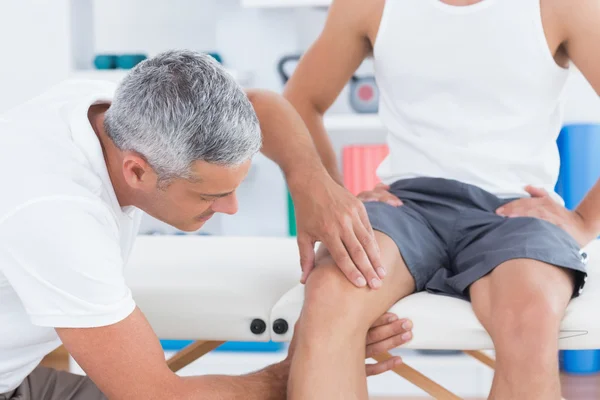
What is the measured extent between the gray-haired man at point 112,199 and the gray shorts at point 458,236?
0.13 m

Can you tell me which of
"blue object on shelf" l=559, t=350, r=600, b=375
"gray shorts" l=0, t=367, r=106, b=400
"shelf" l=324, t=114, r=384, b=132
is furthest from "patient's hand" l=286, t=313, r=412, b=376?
"blue object on shelf" l=559, t=350, r=600, b=375

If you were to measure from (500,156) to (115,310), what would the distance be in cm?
75

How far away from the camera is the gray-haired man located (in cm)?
102

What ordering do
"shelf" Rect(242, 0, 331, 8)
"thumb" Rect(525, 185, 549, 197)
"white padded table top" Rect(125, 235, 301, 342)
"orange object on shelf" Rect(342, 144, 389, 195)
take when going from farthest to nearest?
1. "orange object on shelf" Rect(342, 144, 389, 195)
2. "shelf" Rect(242, 0, 331, 8)
3. "thumb" Rect(525, 185, 549, 197)
4. "white padded table top" Rect(125, 235, 301, 342)

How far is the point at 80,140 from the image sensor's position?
3.67 ft

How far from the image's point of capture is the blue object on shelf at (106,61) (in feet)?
8.69

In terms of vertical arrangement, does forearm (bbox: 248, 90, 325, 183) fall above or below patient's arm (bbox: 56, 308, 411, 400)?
above

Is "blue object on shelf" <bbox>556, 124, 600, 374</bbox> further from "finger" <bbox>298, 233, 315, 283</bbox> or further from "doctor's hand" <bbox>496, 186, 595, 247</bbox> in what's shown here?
"finger" <bbox>298, 233, 315, 283</bbox>

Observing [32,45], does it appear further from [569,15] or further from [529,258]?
[529,258]

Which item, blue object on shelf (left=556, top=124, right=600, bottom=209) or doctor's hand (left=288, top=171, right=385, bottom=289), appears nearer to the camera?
doctor's hand (left=288, top=171, right=385, bottom=289)

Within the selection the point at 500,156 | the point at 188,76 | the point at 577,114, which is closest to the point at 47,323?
the point at 188,76

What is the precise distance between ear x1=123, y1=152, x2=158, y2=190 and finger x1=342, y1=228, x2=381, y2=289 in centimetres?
30

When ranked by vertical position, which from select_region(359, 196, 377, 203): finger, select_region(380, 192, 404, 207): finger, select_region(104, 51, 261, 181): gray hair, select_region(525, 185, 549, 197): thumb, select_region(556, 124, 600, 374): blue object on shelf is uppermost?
select_region(104, 51, 261, 181): gray hair

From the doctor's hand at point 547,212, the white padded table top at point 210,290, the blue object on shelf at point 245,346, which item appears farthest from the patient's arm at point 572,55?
the blue object on shelf at point 245,346
